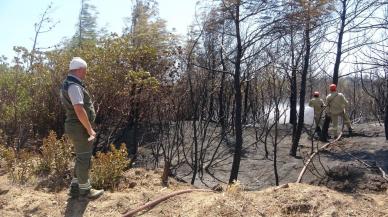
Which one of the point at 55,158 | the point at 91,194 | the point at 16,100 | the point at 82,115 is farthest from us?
the point at 16,100

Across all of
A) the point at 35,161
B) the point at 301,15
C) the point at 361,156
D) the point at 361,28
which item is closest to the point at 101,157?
the point at 35,161

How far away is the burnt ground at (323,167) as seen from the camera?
332 inches

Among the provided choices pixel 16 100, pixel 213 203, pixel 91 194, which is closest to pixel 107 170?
pixel 91 194

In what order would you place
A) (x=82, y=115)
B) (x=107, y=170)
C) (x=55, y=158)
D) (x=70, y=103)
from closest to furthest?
1. (x=82, y=115)
2. (x=70, y=103)
3. (x=107, y=170)
4. (x=55, y=158)

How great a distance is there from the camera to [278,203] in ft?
17.1

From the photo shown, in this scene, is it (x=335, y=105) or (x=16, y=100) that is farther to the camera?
(x=335, y=105)

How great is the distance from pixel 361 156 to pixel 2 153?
339 inches

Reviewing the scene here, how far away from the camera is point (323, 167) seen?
8.61 meters

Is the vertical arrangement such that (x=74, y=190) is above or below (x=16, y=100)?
below

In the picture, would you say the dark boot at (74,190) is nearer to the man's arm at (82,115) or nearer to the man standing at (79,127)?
the man standing at (79,127)

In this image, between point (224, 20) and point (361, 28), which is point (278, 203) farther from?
point (361, 28)

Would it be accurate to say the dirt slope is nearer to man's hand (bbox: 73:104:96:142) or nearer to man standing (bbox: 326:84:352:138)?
man's hand (bbox: 73:104:96:142)

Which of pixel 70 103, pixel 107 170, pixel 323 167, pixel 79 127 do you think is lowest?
pixel 323 167

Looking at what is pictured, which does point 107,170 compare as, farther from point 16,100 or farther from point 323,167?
point 16,100
